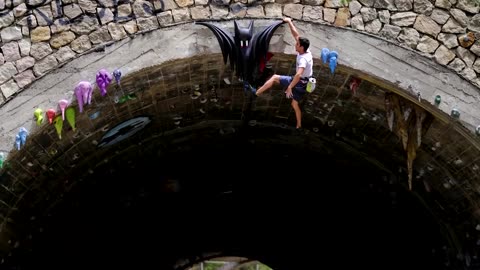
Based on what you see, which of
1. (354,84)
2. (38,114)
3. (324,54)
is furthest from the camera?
(354,84)

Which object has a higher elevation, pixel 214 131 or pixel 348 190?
pixel 214 131

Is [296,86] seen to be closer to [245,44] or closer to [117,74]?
[245,44]

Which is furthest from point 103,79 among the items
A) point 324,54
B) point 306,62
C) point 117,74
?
point 324,54

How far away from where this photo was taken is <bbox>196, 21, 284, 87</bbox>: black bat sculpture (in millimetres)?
10523

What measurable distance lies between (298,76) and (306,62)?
17 cm

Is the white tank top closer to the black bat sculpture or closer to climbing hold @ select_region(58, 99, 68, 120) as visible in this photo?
the black bat sculpture

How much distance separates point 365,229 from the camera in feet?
45.6

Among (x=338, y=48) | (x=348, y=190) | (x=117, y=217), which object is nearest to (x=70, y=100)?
(x=338, y=48)

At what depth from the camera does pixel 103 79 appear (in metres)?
10.4

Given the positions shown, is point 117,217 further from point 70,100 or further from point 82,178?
point 70,100

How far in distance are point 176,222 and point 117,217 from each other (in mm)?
1170

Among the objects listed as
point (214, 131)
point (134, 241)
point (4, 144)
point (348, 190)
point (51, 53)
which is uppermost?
point (51, 53)

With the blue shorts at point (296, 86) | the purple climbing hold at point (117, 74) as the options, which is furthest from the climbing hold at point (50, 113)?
the blue shorts at point (296, 86)

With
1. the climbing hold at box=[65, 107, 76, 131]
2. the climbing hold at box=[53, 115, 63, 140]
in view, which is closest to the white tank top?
the climbing hold at box=[65, 107, 76, 131]
